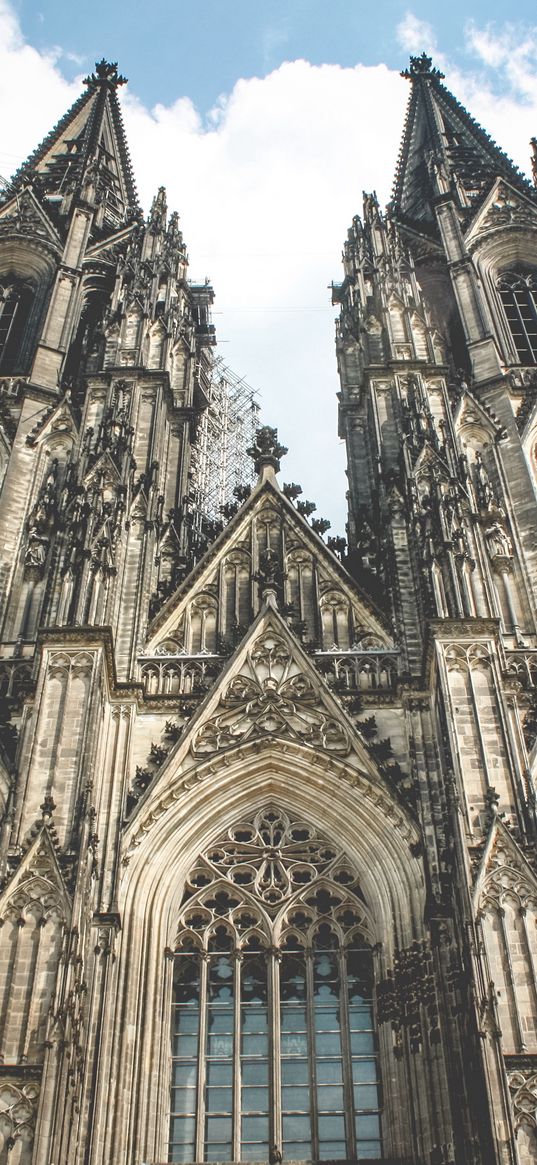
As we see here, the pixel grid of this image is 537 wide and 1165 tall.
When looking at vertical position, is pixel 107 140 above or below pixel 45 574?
above

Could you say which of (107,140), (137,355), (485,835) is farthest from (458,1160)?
(107,140)

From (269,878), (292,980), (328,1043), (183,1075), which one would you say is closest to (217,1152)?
(183,1075)

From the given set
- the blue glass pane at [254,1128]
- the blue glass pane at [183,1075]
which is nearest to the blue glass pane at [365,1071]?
the blue glass pane at [254,1128]

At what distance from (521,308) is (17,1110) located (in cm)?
2066

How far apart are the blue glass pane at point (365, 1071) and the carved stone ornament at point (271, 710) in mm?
4014

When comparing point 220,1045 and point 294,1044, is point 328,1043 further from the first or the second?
point 220,1045

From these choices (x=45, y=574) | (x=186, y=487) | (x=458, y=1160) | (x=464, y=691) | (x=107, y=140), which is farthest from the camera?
(x=107, y=140)

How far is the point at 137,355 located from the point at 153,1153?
15217 mm

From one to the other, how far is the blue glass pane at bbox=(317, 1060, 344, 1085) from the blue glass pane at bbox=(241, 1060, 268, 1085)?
0.58 m

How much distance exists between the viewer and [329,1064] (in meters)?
15.5

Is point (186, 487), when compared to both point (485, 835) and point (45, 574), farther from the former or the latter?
point (485, 835)

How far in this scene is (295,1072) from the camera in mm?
15461

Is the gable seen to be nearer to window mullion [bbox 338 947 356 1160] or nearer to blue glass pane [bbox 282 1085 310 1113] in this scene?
window mullion [bbox 338 947 356 1160]

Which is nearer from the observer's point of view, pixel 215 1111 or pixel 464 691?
pixel 215 1111
